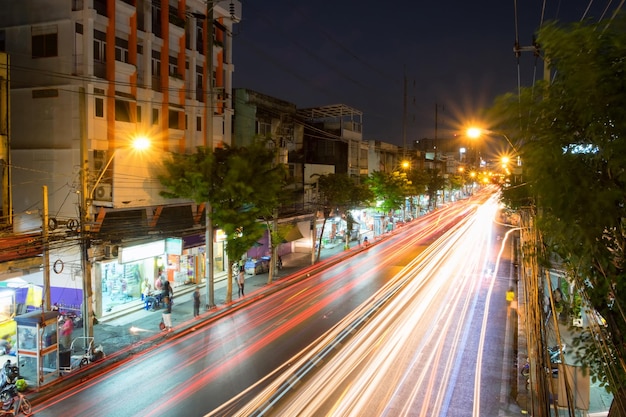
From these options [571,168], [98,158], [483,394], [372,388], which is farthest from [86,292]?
[571,168]

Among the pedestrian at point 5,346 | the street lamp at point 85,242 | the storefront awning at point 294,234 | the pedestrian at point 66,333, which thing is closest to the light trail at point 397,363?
the street lamp at point 85,242

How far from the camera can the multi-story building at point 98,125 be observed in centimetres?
1992

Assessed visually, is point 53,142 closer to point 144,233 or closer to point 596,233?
point 144,233

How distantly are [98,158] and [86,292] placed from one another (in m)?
7.34

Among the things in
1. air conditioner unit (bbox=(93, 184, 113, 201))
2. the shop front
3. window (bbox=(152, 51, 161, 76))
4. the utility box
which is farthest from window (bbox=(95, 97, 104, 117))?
the utility box

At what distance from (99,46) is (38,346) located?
13.7m

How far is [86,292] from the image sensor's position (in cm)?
1600

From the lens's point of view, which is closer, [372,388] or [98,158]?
[372,388]

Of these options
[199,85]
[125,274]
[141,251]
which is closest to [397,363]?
[141,251]

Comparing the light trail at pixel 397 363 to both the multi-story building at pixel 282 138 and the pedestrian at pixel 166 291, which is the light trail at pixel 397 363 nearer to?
the pedestrian at pixel 166 291

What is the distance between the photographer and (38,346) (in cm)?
1369

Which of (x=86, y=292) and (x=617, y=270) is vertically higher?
(x=617, y=270)

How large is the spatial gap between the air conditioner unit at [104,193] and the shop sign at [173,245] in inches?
151

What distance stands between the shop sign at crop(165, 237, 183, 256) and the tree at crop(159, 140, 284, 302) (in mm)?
2399
